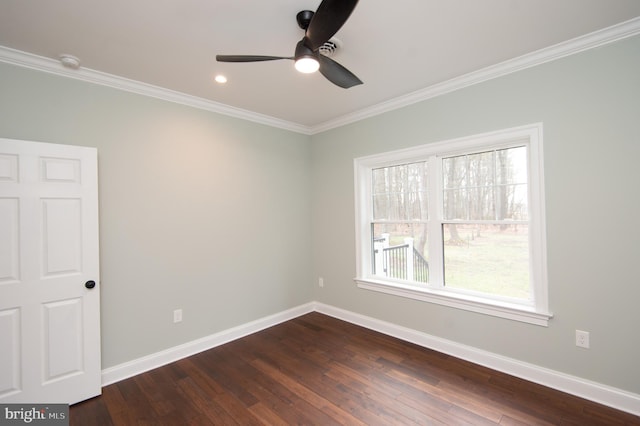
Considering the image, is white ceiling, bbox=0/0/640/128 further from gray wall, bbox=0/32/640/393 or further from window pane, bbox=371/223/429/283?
window pane, bbox=371/223/429/283

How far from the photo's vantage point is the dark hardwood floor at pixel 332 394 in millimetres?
2109

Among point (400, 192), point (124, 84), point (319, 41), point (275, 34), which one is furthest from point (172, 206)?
point (400, 192)

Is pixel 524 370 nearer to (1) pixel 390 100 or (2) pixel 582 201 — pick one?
(2) pixel 582 201

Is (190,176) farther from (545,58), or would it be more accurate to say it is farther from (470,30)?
(545,58)

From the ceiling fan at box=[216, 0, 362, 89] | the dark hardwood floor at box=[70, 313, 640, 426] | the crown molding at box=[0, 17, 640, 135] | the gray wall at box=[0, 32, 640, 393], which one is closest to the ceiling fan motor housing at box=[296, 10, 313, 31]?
the ceiling fan at box=[216, 0, 362, 89]

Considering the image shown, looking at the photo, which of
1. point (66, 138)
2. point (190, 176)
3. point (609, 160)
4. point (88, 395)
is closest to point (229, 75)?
point (190, 176)

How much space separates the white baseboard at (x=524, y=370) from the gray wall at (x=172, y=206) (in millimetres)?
1556

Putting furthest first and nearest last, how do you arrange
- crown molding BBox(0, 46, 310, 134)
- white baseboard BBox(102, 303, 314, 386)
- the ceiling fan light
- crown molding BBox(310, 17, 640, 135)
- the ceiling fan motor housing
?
white baseboard BBox(102, 303, 314, 386) < crown molding BBox(0, 46, 310, 134) < crown molding BBox(310, 17, 640, 135) < the ceiling fan motor housing < the ceiling fan light

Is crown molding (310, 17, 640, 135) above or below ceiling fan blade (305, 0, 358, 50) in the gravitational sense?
above

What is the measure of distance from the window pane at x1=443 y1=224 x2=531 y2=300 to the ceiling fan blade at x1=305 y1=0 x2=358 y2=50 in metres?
2.35

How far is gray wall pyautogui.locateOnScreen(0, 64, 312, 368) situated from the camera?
99.0 inches

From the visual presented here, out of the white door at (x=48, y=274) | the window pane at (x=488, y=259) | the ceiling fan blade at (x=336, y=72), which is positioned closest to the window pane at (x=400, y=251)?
the window pane at (x=488, y=259)

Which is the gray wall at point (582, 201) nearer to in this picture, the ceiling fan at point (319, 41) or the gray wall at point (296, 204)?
the gray wall at point (296, 204)

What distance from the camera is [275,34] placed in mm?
2113
